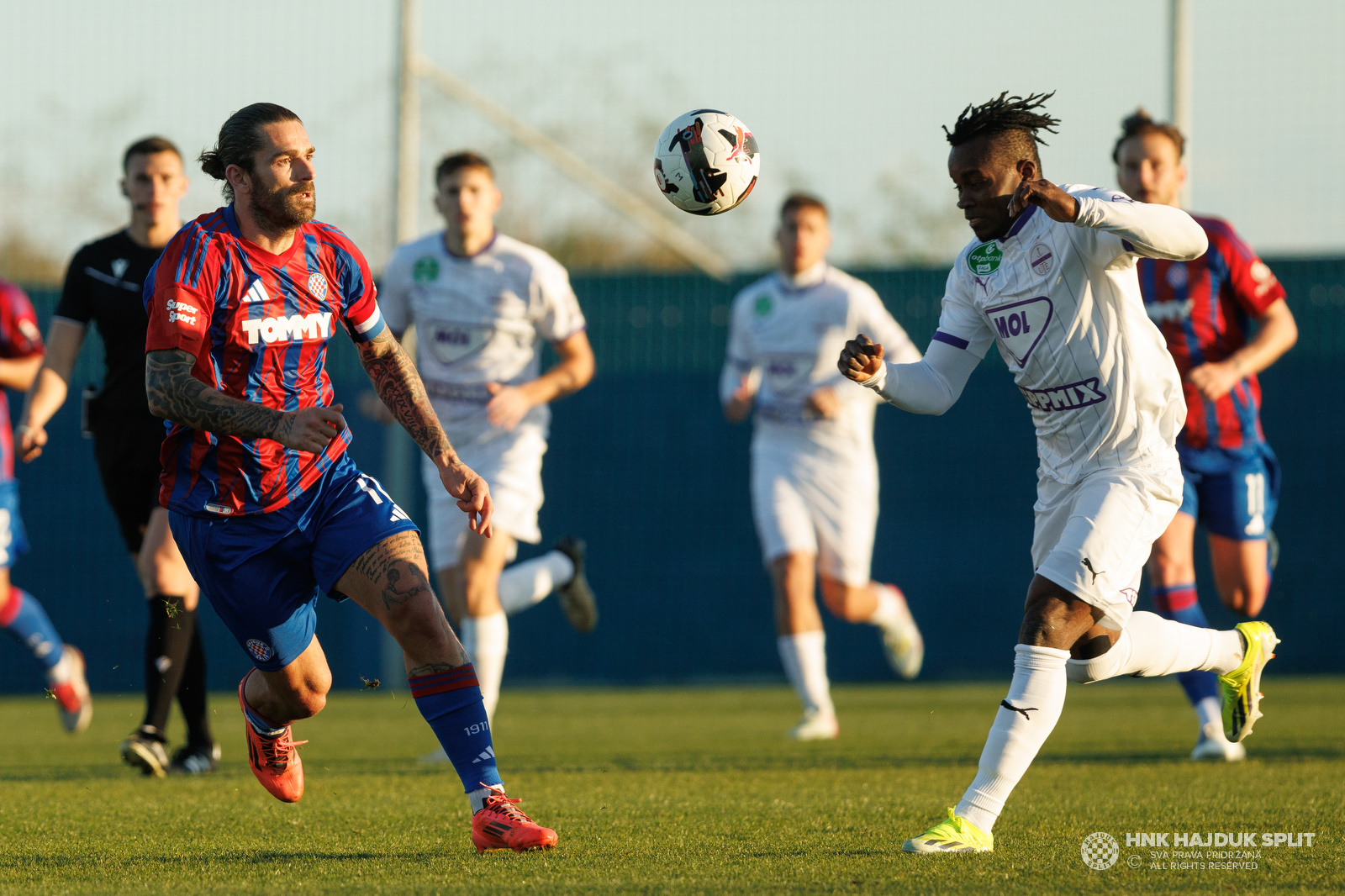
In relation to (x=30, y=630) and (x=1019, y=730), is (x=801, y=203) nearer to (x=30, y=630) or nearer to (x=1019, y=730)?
(x=1019, y=730)

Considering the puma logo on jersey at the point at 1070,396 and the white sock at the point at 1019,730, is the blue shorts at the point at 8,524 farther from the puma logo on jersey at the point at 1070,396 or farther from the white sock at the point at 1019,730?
the white sock at the point at 1019,730

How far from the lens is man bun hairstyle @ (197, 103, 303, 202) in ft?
14.9

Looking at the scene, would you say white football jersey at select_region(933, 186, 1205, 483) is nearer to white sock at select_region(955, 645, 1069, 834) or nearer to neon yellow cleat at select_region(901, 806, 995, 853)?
white sock at select_region(955, 645, 1069, 834)

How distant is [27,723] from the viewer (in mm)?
9961

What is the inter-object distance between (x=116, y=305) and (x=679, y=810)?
3.49m

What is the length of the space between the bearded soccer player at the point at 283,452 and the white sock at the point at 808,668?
4.09m

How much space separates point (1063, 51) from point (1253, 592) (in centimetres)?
679

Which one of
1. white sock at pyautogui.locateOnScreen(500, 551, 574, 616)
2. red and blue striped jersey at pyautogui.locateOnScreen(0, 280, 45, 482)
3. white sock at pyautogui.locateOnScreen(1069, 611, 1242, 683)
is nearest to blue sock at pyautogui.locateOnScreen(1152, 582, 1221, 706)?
white sock at pyautogui.locateOnScreen(1069, 611, 1242, 683)

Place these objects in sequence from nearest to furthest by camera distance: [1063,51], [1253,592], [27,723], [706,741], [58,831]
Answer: [58,831], [1253,592], [706,741], [27,723], [1063,51]

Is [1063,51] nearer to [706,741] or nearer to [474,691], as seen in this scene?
[706,741]

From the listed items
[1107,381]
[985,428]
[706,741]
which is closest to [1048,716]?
[1107,381]

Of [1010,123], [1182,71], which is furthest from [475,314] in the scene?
[1182,71]

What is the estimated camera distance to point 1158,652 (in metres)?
5.00

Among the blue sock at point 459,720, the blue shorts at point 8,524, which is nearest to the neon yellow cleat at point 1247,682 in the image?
the blue sock at point 459,720
